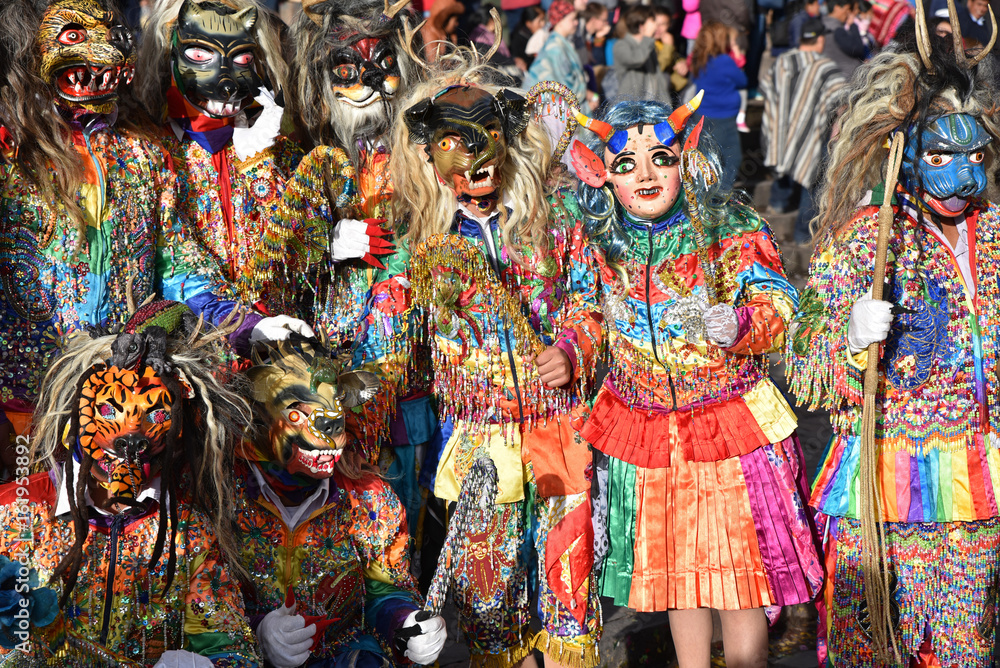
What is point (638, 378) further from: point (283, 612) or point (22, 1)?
point (22, 1)

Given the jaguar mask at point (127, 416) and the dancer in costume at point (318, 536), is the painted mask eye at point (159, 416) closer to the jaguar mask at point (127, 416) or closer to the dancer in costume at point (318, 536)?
the jaguar mask at point (127, 416)

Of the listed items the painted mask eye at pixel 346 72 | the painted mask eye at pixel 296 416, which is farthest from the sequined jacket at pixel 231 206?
the painted mask eye at pixel 296 416

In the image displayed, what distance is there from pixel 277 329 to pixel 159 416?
582 millimetres

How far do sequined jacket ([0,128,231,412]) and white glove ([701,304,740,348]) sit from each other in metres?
1.47

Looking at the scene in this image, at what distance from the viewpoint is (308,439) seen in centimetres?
285

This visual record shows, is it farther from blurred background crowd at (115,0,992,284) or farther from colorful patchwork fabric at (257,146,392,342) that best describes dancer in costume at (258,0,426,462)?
blurred background crowd at (115,0,992,284)

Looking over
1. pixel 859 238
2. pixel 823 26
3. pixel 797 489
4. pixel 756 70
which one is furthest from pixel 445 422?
pixel 756 70

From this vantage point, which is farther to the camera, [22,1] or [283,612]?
[22,1]

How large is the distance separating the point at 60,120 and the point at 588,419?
1.86 m

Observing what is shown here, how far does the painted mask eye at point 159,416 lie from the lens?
2.54m

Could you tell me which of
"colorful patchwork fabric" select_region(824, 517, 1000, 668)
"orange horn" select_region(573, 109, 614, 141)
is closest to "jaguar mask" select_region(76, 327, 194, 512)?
"orange horn" select_region(573, 109, 614, 141)

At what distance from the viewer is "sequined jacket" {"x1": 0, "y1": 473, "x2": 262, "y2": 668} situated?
258cm

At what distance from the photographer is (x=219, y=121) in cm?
354

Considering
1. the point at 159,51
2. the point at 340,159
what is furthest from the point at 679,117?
the point at 159,51
